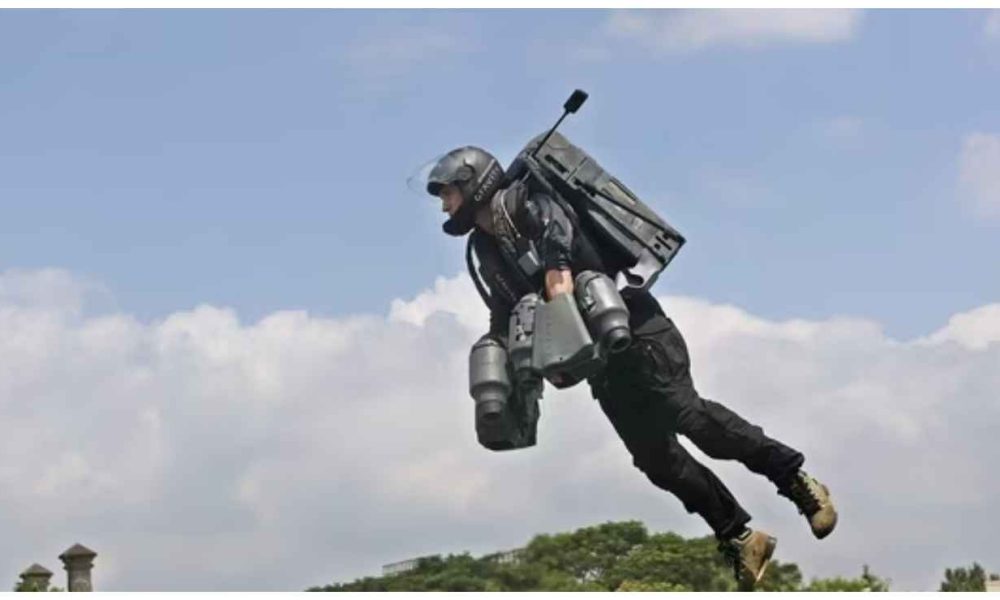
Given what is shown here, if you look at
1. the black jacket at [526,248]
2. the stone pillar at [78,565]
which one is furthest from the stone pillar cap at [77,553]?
the black jacket at [526,248]

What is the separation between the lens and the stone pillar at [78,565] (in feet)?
60.4

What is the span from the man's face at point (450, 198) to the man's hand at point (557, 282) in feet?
2.35

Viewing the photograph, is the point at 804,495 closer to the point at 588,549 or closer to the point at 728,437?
the point at 728,437

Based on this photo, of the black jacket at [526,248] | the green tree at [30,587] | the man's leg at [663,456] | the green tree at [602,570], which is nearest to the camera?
the black jacket at [526,248]

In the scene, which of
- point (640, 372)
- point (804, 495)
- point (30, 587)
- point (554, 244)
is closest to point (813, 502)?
point (804, 495)

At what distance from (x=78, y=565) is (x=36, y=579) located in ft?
1.17

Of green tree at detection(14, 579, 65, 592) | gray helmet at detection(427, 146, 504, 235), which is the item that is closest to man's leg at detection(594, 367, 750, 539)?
gray helmet at detection(427, 146, 504, 235)

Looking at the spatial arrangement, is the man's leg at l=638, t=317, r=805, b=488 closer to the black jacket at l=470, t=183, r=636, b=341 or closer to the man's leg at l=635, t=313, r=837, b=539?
the man's leg at l=635, t=313, r=837, b=539

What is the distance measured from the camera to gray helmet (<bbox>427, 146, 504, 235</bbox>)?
12.8 meters

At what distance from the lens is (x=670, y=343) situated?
12734 mm

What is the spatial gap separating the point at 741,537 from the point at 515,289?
1891 mm

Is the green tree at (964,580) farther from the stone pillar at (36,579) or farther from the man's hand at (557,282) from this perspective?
the stone pillar at (36,579)
